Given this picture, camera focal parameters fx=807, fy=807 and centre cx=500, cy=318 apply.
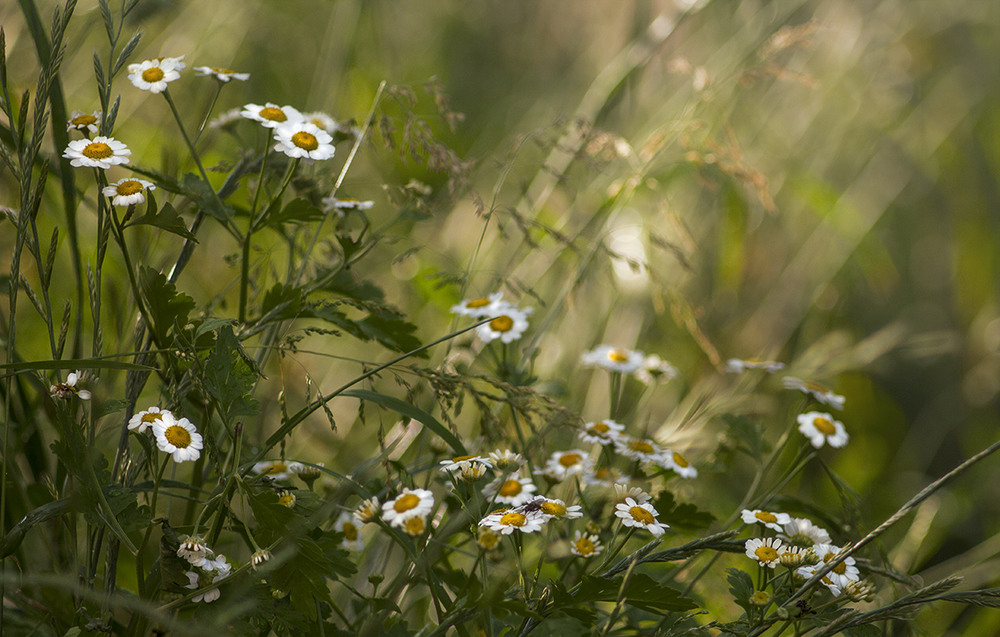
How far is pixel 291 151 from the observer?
848 mm

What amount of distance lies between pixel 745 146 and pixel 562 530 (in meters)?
1.41

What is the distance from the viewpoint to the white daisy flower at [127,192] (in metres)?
0.77

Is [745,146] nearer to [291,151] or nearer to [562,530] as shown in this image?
[562,530]

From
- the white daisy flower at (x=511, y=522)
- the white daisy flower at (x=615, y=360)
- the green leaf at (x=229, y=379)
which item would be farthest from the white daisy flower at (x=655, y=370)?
the green leaf at (x=229, y=379)

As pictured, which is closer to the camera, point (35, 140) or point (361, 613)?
point (35, 140)

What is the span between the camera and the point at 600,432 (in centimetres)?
97

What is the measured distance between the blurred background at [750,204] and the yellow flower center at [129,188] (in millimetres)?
763

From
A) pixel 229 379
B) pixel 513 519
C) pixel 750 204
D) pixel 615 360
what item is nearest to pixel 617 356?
pixel 615 360

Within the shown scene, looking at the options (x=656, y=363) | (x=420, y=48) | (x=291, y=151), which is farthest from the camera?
(x=420, y=48)

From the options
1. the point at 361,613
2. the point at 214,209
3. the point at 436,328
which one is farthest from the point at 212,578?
the point at 436,328

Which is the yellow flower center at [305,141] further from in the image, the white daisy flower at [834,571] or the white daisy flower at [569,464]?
the white daisy flower at [834,571]

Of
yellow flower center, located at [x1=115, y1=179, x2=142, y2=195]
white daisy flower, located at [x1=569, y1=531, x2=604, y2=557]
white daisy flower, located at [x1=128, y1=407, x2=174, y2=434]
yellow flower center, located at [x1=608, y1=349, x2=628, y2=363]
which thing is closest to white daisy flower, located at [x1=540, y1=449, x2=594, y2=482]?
white daisy flower, located at [x1=569, y1=531, x2=604, y2=557]

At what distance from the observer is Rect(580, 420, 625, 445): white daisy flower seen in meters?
0.94

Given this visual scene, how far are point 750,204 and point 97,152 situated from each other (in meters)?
1.66
